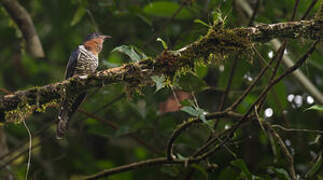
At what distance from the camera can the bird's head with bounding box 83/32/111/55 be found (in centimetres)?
453

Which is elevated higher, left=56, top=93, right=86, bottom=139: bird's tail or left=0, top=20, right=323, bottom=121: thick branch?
left=0, top=20, right=323, bottom=121: thick branch

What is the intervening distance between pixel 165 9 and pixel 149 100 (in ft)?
3.21

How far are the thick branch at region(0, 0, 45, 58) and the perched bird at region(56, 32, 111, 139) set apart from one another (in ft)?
1.08

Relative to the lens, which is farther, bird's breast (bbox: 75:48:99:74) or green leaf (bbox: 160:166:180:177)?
bird's breast (bbox: 75:48:99:74)

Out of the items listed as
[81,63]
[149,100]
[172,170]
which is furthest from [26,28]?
[172,170]

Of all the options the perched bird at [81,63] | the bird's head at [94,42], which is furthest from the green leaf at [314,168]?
the bird's head at [94,42]

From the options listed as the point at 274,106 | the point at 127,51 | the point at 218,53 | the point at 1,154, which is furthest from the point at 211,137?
the point at 1,154

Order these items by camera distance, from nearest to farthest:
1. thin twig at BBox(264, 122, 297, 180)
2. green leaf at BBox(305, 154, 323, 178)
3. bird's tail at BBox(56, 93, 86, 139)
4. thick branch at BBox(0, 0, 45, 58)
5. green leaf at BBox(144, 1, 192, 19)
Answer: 1. thin twig at BBox(264, 122, 297, 180)
2. green leaf at BBox(305, 154, 323, 178)
3. bird's tail at BBox(56, 93, 86, 139)
4. thick branch at BBox(0, 0, 45, 58)
5. green leaf at BBox(144, 1, 192, 19)

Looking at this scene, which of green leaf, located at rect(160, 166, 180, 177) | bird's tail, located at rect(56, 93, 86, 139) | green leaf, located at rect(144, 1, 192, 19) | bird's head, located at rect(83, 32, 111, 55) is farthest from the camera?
green leaf, located at rect(144, 1, 192, 19)

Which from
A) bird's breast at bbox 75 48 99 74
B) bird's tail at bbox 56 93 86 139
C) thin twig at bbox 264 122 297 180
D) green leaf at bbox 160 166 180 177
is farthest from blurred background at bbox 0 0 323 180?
bird's tail at bbox 56 93 86 139

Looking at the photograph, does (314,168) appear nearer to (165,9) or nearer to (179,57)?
(179,57)

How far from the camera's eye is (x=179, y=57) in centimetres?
273

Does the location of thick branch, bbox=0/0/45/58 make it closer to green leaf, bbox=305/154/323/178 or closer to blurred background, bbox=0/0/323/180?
A: blurred background, bbox=0/0/323/180

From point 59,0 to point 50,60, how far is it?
5.27 feet
